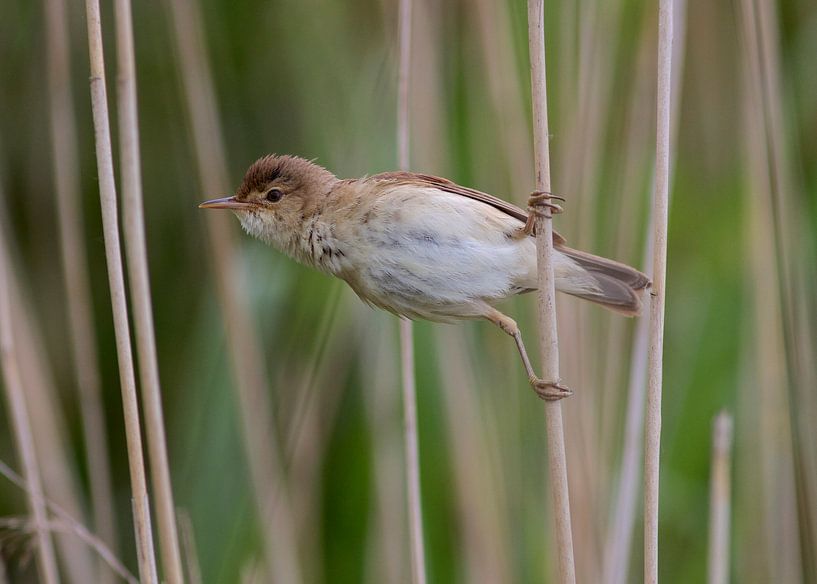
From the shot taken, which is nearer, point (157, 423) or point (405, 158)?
point (157, 423)

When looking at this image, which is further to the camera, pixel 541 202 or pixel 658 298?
pixel 541 202

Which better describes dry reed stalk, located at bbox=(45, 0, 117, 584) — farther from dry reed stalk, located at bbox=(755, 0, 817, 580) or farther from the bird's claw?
dry reed stalk, located at bbox=(755, 0, 817, 580)

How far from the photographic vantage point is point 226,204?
6.86ft

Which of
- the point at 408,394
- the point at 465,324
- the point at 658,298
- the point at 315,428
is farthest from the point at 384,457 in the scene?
the point at 658,298

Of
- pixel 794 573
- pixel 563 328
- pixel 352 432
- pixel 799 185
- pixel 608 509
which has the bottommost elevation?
pixel 794 573

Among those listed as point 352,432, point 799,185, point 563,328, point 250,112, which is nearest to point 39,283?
point 250,112

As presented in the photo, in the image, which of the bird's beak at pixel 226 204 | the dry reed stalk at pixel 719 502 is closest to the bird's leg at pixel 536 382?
the dry reed stalk at pixel 719 502

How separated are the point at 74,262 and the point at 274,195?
0.54 metres

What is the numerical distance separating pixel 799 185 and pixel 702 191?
13.3 inches

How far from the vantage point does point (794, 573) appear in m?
2.35

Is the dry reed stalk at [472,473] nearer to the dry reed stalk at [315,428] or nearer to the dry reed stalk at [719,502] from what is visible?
the dry reed stalk at [315,428]

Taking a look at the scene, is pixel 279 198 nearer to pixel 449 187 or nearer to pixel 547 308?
pixel 449 187

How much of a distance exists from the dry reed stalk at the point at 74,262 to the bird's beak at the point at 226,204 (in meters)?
0.40

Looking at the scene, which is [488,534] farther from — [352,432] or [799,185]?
[799,185]
